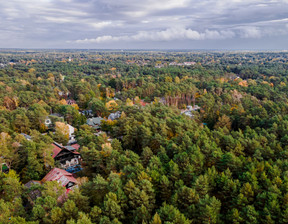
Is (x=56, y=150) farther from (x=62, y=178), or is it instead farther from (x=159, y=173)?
(x=159, y=173)

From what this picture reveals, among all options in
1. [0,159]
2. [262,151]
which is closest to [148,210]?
[262,151]

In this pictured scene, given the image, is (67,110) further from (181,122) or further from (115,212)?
(115,212)

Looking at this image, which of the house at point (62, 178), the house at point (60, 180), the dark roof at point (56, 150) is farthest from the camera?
the dark roof at point (56, 150)

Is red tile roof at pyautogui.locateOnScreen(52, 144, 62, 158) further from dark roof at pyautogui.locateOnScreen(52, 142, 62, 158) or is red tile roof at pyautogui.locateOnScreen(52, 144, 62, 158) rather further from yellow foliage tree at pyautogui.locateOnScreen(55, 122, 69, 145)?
yellow foliage tree at pyautogui.locateOnScreen(55, 122, 69, 145)

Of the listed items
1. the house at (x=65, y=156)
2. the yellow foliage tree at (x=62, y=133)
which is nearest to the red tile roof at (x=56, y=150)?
the house at (x=65, y=156)

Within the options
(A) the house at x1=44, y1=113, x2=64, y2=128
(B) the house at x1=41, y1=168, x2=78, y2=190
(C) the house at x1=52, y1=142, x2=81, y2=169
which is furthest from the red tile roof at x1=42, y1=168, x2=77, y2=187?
(A) the house at x1=44, y1=113, x2=64, y2=128

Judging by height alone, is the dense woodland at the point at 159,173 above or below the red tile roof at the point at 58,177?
above

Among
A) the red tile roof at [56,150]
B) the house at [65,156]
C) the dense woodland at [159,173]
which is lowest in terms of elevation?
the house at [65,156]

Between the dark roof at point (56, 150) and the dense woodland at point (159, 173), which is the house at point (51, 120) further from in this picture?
the dark roof at point (56, 150)

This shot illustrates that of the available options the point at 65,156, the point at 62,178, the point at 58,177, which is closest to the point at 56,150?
the point at 65,156
